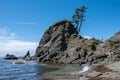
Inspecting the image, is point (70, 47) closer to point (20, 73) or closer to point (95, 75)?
point (20, 73)

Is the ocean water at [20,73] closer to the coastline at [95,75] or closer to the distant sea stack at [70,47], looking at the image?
the coastline at [95,75]

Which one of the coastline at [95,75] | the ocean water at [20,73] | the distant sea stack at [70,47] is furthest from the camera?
the distant sea stack at [70,47]

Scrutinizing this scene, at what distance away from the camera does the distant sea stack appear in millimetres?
104938

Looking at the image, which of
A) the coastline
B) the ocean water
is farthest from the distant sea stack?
the coastline

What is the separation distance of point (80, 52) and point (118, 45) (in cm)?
1758

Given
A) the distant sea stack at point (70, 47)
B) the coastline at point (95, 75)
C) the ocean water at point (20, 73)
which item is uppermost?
the distant sea stack at point (70, 47)

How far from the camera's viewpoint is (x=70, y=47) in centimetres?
12400

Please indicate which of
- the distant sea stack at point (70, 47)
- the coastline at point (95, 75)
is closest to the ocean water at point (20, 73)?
the coastline at point (95, 75)

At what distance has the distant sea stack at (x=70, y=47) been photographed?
344 feet

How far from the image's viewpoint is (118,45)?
106688 mm

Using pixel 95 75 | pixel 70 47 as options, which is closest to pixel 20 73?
pixel 95 75

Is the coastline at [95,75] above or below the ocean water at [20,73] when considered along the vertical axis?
below

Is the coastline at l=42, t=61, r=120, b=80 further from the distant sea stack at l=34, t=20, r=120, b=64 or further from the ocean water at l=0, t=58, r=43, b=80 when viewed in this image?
the distant sea stack at l=34, t=20, r=120, b=64

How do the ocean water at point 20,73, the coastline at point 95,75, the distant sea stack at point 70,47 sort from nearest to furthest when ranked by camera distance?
the coastline at point 95,75, the ocean water at point 20,73, the distant sea stack at point 70,47
